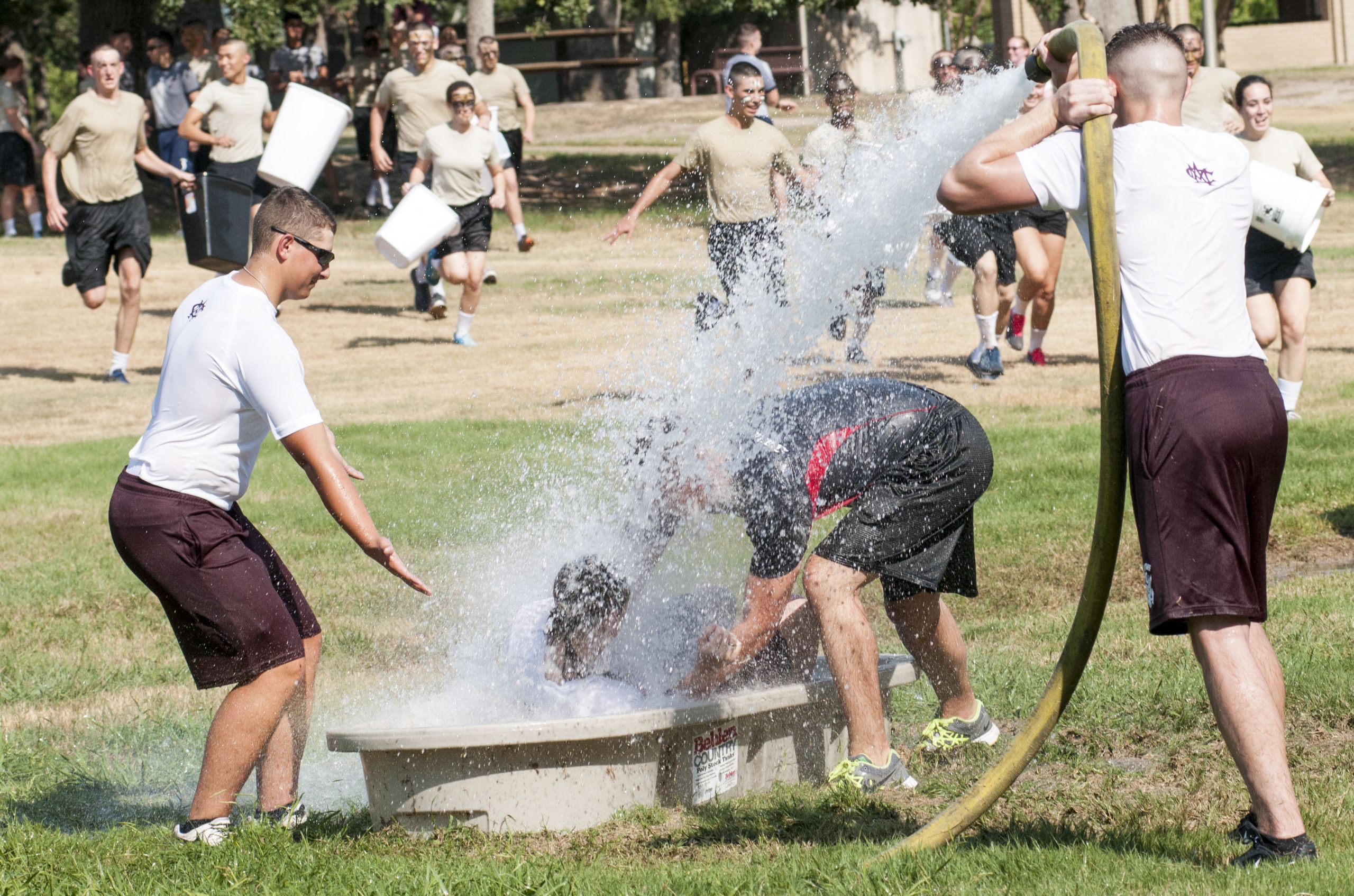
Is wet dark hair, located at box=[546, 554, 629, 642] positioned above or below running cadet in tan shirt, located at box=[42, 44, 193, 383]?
below

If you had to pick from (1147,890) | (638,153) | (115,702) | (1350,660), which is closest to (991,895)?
(1147,890)

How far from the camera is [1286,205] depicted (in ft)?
28.0

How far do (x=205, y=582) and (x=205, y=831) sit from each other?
27.9 inches

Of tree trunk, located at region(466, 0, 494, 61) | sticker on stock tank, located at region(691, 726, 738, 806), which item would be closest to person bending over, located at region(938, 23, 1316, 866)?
sticker on stock tank, located at region(691, 726, 738, 806)

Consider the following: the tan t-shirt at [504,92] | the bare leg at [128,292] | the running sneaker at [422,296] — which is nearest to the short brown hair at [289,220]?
the bare leg at [128,292]

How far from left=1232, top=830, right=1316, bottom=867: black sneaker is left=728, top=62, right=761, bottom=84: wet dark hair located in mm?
8204

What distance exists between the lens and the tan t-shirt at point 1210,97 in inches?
489

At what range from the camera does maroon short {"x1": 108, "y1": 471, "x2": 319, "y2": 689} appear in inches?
177

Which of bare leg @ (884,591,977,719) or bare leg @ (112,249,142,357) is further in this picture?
bare leg @ (112,249,142,357)

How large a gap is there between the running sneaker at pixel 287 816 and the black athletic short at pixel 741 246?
21.0 ft

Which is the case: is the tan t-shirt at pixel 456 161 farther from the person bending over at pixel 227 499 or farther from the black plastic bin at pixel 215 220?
the person bending over at pixel 227 499

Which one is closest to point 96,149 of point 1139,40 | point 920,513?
point 920,513

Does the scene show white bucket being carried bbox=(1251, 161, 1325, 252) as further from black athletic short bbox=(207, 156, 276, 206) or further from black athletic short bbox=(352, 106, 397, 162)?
black athletic short bbox=(352, 106, 397, 162)

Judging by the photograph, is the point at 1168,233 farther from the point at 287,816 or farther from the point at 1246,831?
the point at 287,816
